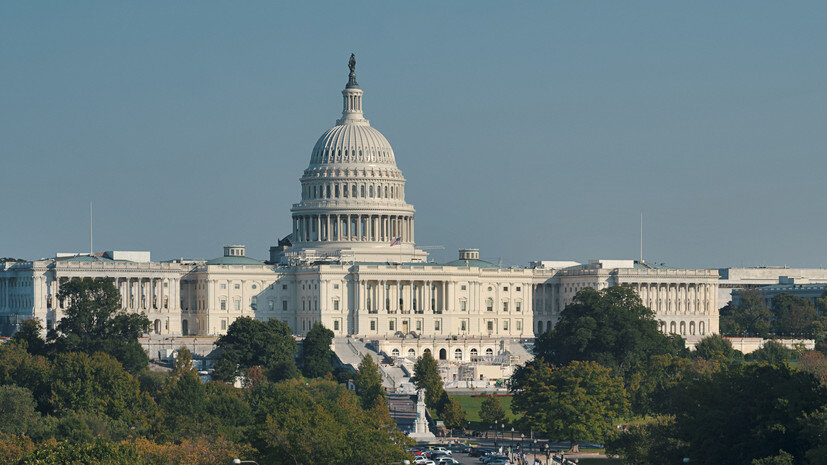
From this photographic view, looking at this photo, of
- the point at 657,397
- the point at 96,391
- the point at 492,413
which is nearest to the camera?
the point at 96,391

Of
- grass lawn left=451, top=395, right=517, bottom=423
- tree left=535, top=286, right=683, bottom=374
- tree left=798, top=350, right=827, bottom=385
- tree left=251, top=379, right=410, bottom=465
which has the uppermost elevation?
tree left=535, top=286, right=683, bottom=374

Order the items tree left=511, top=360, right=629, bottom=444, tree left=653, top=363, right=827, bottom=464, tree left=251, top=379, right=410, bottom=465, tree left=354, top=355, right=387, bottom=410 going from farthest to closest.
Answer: tree left=354, top=355, right=387, bottom=410 < tree left=511, top=360, right=629, bottom=444 < tree left=251, top=379, right=410, bottom=465 < tree left=653, top=363, right=827, bottom=464

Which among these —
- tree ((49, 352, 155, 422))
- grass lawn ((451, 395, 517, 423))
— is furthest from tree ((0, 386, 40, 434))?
grass lawn ((451, 395, 517, 423))

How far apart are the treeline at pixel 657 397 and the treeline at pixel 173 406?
624 inches

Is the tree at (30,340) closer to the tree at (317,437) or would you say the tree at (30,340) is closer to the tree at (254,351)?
the tree at (254,351)

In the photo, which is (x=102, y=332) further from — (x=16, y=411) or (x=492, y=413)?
(x=16, y=411)

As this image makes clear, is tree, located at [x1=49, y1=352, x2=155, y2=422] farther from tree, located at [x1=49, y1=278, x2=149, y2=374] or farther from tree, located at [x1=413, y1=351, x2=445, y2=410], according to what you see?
tree, located at [x1=413, y1=351, x2=445, y2=410]

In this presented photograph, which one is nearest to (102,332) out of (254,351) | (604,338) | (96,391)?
(254,351)

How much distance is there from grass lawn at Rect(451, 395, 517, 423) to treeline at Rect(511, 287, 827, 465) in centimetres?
236

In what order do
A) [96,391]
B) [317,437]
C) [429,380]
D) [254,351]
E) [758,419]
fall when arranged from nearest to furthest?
1. [317,437]
2. [758,419]
3. [96,391]
4. [429,380]
5. [254,351]

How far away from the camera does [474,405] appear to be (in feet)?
592

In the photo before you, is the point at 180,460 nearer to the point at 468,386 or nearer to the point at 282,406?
the point at 282,406

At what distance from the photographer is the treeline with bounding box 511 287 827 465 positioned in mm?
107688

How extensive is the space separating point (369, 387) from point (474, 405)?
12490 millimetres
